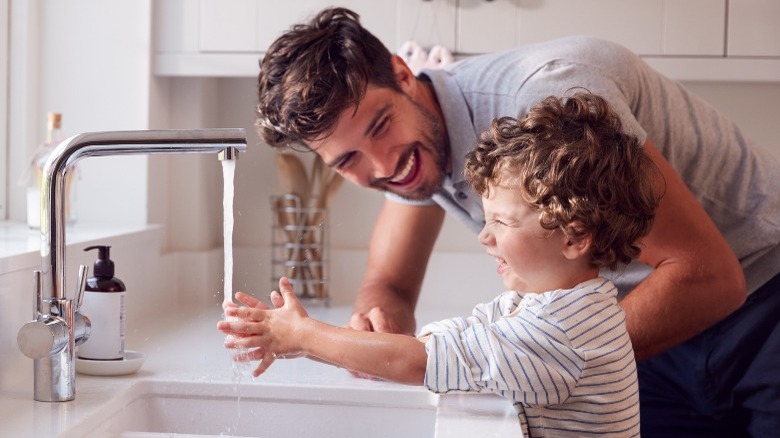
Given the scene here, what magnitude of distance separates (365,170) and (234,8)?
0.69m

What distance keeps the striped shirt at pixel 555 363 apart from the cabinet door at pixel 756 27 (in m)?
1.03

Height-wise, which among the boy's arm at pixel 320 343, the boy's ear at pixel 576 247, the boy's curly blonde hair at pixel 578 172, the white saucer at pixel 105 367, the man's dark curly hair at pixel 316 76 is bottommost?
the white saucer at pixel 105 367

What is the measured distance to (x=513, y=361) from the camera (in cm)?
114

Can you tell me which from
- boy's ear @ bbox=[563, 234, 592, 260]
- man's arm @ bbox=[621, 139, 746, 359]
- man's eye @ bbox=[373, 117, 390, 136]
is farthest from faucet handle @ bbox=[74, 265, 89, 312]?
man's arm @ bbox=[621, 139, 746, 359]

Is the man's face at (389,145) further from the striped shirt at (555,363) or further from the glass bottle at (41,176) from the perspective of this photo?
the glass bottle at (41,176)

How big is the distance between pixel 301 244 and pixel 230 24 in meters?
0.51

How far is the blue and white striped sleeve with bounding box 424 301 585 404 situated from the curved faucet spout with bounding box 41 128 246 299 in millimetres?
335

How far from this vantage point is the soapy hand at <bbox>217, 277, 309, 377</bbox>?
4.02 feet

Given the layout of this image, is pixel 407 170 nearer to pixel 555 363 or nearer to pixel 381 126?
pixel 381 126

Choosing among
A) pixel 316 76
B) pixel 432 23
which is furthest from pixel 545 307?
pixel 432 23

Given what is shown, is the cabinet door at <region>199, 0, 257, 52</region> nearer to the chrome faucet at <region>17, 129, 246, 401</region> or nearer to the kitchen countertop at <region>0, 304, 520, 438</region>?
the kitchen countertop at <region>0, 304, 520, 438</region>

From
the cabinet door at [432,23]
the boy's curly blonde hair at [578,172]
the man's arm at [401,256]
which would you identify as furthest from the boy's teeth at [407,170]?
the cabinet door at [432,23]

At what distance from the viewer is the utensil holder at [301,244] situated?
232cm

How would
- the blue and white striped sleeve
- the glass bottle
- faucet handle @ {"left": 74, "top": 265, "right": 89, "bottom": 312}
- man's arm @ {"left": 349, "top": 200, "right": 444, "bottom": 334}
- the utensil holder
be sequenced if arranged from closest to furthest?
the blue and white striped sleeve → faucet handle @ {"left": 74, "top": 265, "right": 89, "bottom": 312} → man's arm @ {"left": 349, "top": 200, "right": 444, "bottom": 334} → the glass bottle → the utensil holder
